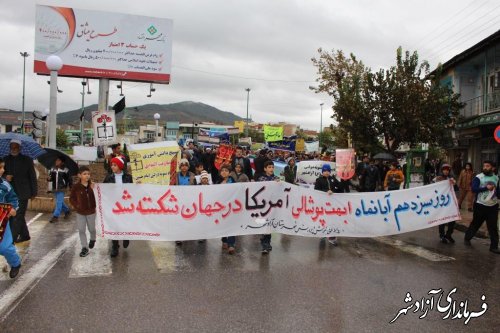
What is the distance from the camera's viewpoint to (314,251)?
299 inches

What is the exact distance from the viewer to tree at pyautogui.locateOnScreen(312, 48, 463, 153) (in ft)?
58.5

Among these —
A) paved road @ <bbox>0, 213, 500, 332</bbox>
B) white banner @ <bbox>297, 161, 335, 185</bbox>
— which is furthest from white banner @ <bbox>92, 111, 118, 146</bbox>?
white banner @ <bbox>297, 161, 335, 185</bbox>

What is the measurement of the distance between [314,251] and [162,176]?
192 inches

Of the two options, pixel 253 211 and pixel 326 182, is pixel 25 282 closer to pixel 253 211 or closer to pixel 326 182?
pixel 253 211

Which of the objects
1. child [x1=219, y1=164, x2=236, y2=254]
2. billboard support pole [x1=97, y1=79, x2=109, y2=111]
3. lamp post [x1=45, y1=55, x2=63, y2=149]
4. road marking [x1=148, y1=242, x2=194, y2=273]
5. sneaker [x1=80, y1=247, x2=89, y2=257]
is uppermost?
billboard support pole [x1=97, y1=79, x2=109, y2=111]

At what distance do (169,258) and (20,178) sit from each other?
2.74 meters

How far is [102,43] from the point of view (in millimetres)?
23391

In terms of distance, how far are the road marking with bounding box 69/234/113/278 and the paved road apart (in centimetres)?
2

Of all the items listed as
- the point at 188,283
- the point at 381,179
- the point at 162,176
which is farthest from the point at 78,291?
the point at 381,179

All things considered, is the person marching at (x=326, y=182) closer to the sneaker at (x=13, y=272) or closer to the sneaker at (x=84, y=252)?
the sneaker at (x=84, y=252)

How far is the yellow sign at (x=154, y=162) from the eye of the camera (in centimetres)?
Result: 1055

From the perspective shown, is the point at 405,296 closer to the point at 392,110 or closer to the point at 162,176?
the point at 162,176

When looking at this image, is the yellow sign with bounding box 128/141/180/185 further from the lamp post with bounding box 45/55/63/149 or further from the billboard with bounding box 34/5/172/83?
the billboard with bounding box 34/5/172/83

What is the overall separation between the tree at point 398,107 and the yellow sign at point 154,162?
9.94 metres
